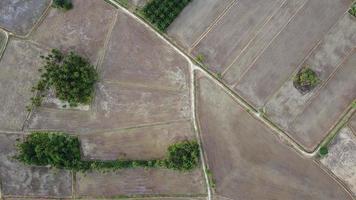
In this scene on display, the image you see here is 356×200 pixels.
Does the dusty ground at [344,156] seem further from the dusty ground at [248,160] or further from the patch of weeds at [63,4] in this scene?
the patch of weeds at [63,4]

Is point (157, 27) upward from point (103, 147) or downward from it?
upward

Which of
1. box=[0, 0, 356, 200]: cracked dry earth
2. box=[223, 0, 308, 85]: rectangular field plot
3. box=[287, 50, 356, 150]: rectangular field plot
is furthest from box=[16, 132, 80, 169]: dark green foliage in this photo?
box=[287, 50, 356, 150]: rectangular field plot

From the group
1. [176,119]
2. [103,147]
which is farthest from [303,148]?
[103,147]

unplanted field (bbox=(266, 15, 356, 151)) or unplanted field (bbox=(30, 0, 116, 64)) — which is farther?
unplanted field (bbox=(30, 0, 116, 64))

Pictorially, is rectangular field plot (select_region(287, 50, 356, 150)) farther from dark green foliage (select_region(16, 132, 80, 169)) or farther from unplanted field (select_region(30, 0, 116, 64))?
dark green foliage (select_region(16, 132, 80, 169))

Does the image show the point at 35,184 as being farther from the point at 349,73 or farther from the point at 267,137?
the point at 349,73

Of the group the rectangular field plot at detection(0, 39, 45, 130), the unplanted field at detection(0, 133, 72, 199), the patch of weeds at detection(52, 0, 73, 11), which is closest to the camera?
the patch of weeds at detection(52, 0, 73, 11)
